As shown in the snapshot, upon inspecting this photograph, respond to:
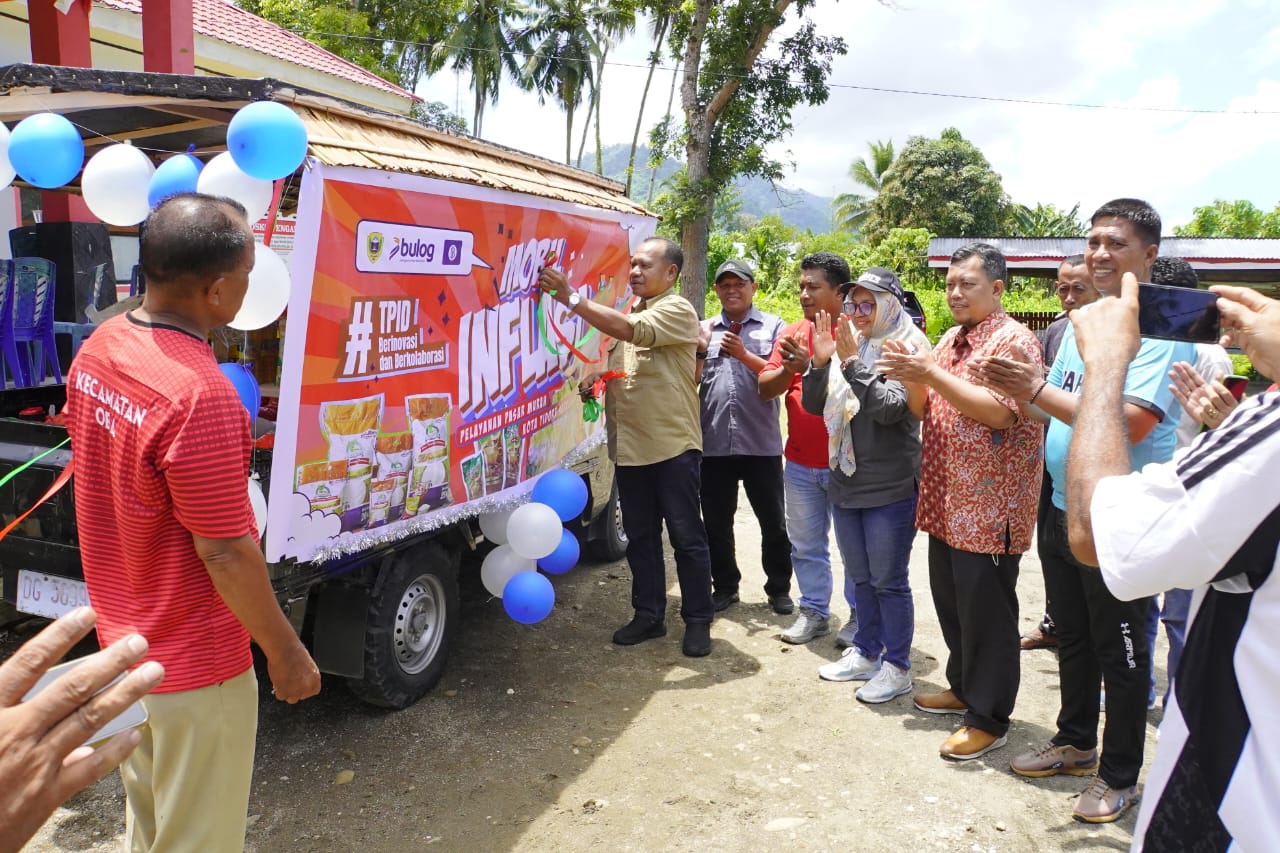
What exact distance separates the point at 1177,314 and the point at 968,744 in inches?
98.3

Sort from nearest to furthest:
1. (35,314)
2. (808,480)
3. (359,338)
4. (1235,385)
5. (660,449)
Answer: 1. (1235,385)
2. (359,338)
3. (35,314)
4. (660,449)
5. (808,480)

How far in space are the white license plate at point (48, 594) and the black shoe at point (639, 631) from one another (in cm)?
258

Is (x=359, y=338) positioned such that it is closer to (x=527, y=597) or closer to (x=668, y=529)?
(x=527, y=597)

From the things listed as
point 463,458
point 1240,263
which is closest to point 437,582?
point 463,458

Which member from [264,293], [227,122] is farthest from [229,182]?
[227,122]

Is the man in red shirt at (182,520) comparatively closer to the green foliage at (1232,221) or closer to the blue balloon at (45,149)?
the blue balloon at (45,149)

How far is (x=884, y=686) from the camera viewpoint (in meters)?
4.36

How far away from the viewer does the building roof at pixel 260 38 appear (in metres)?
11.6

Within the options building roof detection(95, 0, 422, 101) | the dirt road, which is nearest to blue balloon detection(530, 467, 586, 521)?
the dirt road

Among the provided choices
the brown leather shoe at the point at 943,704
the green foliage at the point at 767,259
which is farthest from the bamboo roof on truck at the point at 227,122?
the green foliage at the point at 767,259

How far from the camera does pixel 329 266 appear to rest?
3074 millimetres

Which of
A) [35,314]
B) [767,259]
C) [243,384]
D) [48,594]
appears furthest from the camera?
[767,259]

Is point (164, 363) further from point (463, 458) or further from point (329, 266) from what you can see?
point (463, 458)

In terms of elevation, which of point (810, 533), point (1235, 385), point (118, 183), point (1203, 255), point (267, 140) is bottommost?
point (810, 533)
